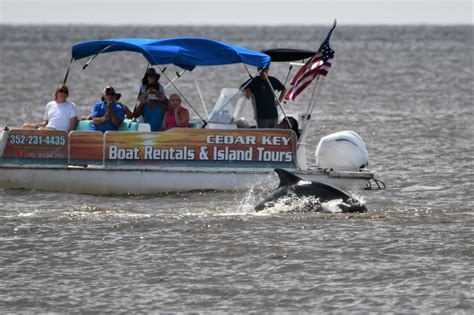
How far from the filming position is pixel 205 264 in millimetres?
14305

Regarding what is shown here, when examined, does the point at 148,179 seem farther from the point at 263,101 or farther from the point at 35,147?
the point at 263,101

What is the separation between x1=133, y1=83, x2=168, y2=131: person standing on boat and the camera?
20.0 m

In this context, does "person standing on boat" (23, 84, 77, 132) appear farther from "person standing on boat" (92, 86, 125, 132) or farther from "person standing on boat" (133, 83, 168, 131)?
"person standing on boat" (133, 83, 168, 131)

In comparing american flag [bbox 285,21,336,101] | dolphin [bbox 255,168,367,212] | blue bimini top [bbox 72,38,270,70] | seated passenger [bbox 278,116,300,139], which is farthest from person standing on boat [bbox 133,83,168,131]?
dolphin [bbox 255,168,367,212]

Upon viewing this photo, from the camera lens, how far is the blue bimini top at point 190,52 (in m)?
19.4

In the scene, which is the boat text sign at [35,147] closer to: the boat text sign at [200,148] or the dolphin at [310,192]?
the boat text sign at [200,148]

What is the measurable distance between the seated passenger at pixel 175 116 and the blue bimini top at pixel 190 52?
24.7 inches

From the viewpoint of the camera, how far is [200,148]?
1934cm

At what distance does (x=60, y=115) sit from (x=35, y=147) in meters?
0.73

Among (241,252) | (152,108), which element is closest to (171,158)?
(152,108)

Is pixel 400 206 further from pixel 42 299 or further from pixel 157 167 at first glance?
pixel 42 299

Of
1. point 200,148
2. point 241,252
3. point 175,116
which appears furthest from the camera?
point 175,116

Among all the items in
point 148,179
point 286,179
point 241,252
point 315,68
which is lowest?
point 241,252

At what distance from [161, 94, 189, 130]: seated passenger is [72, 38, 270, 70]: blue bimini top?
24.7 inches
